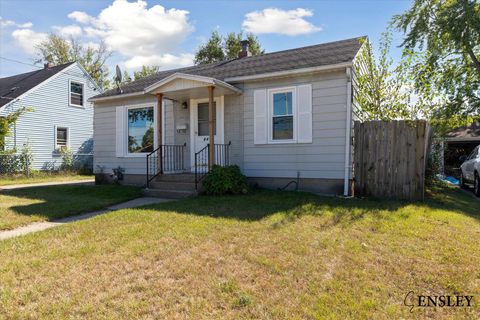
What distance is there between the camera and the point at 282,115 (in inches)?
334

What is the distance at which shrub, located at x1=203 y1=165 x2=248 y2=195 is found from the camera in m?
7.71

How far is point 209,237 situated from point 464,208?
5800 mm

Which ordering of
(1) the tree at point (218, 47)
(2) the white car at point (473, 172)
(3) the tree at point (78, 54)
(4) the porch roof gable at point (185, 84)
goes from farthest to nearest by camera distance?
(1) the tree at point (218, 47) < (3) the tree at point (78, 54) < (2) the white car at point (473, 172) < (4) the porch roof gable at point (185, 84)

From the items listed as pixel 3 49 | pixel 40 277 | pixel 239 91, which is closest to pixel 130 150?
pixel 239 91

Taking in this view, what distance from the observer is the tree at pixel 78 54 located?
29.5 meters

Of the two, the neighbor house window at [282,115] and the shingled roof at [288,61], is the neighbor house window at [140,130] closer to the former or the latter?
the shingled roof at [288,61]

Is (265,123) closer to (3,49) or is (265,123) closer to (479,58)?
(479,58)

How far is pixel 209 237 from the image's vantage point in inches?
173

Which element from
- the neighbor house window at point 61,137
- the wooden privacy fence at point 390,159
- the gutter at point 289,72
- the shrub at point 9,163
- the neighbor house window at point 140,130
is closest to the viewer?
the wooden privacy fence at point 390,159

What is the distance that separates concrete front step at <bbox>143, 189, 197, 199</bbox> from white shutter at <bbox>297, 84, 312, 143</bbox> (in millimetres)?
3097

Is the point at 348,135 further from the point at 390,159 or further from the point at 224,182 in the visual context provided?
the point at 224,182

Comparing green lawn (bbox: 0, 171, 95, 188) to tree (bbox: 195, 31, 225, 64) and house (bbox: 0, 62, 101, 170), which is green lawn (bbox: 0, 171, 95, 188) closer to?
house (bbox: 0, 62, 101, 170)

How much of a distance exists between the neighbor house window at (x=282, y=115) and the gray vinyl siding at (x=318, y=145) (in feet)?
0.82

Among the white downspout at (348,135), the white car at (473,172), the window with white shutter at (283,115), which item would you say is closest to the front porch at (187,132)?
the window with white shutter at (283,115)
